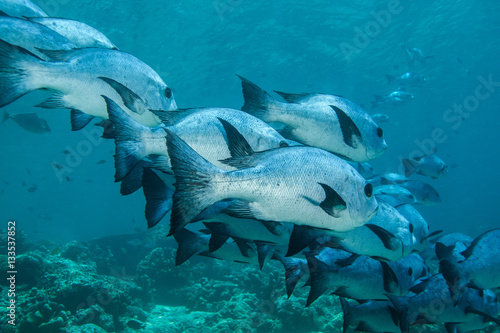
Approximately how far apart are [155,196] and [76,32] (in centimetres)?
217

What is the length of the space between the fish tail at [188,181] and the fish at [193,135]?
45cm

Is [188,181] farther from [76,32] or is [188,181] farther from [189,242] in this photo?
[76,32]

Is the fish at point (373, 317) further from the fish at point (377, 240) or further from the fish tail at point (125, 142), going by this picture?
the fish tail at point (125, 142)

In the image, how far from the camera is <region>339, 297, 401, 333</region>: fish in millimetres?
3461

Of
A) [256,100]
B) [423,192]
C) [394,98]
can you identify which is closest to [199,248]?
[256,100]

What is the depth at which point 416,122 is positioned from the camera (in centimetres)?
7138

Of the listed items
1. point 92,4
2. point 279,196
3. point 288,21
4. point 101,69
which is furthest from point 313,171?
point 288,21

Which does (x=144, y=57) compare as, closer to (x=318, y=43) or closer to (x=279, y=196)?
(x=318, y=43)

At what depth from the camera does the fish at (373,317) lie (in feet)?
11.4

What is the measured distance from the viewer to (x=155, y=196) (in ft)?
8.42

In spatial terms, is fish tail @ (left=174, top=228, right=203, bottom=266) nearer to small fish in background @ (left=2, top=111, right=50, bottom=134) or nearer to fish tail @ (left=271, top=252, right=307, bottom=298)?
fish tail @ (left=271, top=252, right=307, bottom=298)

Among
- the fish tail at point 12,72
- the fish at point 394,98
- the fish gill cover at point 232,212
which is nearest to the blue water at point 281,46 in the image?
the fish gill cover at point 232,212

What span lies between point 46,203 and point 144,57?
100 meters

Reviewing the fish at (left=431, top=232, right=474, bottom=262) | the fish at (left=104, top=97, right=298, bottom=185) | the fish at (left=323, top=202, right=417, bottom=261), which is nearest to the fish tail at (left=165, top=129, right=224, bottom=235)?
the fish at (left=104, top=97, right=298, bottom=185)
